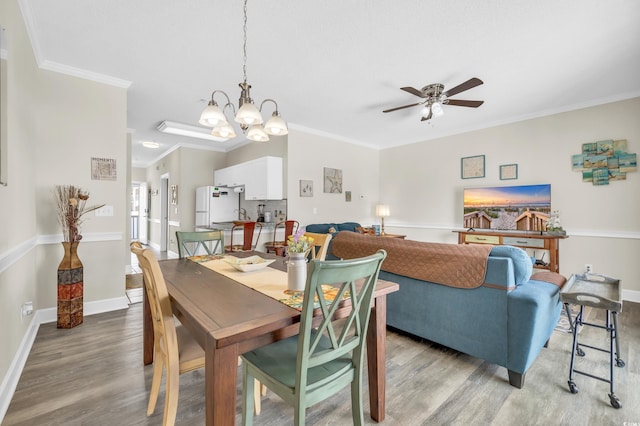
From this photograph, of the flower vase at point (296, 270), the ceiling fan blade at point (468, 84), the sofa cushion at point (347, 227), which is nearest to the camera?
the flower vase at point (296, 270)

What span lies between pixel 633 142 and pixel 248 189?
563 cm

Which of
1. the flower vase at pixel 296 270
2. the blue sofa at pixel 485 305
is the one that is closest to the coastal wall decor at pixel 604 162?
the blue sofa at pixel 485 305

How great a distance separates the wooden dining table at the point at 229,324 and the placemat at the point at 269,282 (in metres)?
0.04

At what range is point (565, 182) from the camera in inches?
162

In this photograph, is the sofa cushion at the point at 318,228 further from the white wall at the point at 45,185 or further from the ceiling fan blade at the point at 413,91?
the white wall at the point at 45,185

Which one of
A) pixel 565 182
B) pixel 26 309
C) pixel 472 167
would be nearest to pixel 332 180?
pixel 472 167

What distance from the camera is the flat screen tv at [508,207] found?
168 inches

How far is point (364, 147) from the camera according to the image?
247 inches

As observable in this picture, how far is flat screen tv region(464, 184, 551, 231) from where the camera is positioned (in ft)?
14.0

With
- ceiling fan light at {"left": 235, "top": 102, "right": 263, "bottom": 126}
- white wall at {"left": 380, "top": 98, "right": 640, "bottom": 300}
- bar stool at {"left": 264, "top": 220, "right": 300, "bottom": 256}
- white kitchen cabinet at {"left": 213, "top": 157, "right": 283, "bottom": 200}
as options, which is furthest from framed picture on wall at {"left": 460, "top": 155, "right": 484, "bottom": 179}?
ceiling fan light at {"left": 235, "top": 102, "right": 263, "bottom": 126}

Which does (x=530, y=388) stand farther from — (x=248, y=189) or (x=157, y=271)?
(x=248, y=189)

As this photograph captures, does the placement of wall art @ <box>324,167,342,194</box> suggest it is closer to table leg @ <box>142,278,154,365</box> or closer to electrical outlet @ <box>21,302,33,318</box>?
table leg @ <box>142,278,154,365</box>

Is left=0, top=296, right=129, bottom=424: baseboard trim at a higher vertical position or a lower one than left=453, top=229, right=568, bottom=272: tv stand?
lower

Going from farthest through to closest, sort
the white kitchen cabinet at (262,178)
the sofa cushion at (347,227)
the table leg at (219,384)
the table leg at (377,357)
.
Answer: the sofa cushion at (347,227), the white kitchen cabinet at (262,178), the table leg at (377,357), the table leg at (219,384)
